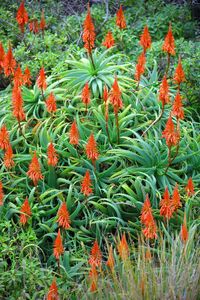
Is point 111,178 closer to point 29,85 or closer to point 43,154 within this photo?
point 43,154

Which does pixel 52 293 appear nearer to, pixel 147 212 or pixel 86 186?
pixel 147 212

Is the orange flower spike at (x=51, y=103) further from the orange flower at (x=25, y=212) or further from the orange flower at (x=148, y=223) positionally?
the orange flower at (x=148, y=223)

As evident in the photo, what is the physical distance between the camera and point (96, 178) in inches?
227

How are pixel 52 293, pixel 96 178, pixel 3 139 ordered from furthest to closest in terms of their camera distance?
pixel 96 178, pixel 3 139, pixel 52 293

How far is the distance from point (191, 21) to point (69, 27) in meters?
1.90

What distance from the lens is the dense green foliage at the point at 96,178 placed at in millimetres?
4848

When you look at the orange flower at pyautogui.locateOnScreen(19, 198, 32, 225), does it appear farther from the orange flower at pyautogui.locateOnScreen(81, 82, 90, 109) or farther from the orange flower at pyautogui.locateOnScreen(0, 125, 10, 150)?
the orange flower at pyautogui.locateOnScreen(81, 82, 90, 109)

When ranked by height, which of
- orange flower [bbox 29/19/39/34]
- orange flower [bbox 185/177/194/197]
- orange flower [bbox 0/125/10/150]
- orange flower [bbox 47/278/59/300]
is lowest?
orange flower [bbox 47/278/59/300]

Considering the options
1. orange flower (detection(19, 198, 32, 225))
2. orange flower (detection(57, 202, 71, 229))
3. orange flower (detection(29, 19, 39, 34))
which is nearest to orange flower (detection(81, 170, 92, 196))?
orange flower (detection(57, 202, 71, 229))

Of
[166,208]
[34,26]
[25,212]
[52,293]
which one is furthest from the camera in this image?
[34,26]

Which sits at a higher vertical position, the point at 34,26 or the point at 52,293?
the point at 34,26

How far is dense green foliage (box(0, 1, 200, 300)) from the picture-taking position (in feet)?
15.9

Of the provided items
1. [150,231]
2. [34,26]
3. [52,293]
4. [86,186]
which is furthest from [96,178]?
[34,26]

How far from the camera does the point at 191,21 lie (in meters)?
9.24
